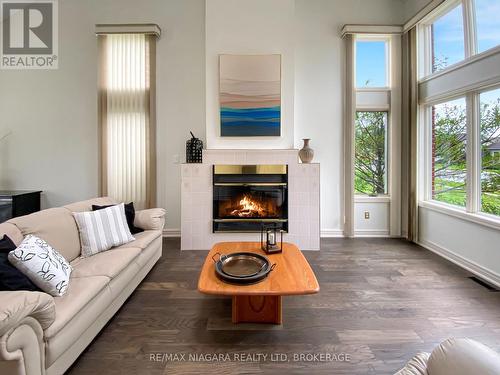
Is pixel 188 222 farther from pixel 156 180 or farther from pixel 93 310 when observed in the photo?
pixel 93 310

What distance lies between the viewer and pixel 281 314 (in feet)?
6.91

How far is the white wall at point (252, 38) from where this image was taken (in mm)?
3896

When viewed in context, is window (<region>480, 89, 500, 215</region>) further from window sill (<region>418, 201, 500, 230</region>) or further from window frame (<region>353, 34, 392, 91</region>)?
window frame (<region>353, 34, 392, 91</region>)

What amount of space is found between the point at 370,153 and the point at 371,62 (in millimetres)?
1472

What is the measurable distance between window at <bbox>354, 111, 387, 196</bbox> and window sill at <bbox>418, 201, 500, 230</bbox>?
2.33 ft

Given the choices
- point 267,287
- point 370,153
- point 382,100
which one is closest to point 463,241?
point 370,153

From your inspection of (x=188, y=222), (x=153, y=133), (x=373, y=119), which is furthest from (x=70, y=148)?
(x=373, y=119)

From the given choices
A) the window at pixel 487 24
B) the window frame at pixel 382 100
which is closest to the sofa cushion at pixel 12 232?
the window frame at pixel 382 100

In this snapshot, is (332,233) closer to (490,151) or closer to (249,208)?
(249,208)

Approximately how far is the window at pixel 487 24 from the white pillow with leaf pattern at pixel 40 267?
172 inches

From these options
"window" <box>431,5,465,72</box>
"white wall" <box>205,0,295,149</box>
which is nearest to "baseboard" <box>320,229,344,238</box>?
"white wall" <box>205,0,295,149</box>

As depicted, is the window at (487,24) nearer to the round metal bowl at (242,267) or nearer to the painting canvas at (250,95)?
the painting canvas at (250,95)

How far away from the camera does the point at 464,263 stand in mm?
3191

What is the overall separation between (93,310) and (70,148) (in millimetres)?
3494
